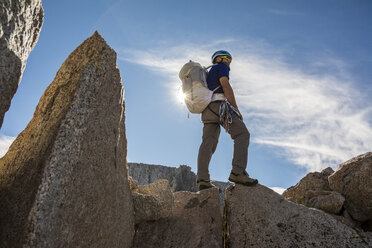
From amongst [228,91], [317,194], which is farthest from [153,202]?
[317,194]

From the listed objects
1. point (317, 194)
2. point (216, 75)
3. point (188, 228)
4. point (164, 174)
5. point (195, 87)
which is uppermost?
point (164, 174)

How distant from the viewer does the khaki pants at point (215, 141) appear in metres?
5.87

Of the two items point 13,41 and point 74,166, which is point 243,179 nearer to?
point 74,166

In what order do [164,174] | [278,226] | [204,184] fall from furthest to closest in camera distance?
[164,174]
[204,184]
[278,226]

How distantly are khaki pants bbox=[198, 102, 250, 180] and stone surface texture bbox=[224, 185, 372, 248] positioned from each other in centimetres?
67

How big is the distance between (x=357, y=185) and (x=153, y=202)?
15.4ft

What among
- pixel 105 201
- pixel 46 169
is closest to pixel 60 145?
pixel 46 169

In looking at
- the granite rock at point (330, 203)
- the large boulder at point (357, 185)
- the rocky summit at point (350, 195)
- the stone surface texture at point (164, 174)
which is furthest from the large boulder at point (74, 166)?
the stone surface texture at point (164, 174)

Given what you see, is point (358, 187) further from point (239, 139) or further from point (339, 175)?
point (239, 139)

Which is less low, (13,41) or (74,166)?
(13,41)

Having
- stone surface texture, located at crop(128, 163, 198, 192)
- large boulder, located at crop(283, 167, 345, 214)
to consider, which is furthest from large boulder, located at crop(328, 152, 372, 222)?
stone surface texture, located at crop(128, 163, 198, 192)

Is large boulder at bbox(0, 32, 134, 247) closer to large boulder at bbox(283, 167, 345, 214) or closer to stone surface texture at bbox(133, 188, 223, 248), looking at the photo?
stone surface texture at bbox(133, 188, 223, 248)

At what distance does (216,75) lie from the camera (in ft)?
21.5

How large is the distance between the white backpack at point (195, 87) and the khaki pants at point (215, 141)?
186mm
